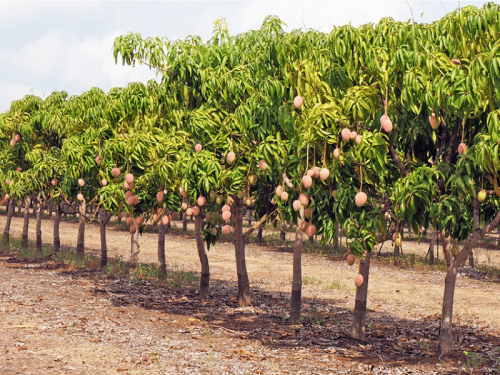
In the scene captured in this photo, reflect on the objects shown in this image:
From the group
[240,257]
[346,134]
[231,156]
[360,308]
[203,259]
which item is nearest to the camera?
[346,134]

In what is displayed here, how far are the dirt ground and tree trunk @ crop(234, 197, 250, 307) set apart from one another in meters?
0.35

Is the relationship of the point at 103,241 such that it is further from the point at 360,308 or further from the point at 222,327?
the point at 360,308

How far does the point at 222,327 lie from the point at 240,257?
236 cm

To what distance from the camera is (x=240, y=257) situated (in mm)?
13820

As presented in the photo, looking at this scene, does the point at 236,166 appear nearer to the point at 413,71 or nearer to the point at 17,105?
the point at 413,71

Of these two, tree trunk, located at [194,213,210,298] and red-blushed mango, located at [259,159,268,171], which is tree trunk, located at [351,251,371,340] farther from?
tree trunk, located at [194,213,210,298]

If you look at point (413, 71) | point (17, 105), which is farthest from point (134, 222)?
point (17, 105)

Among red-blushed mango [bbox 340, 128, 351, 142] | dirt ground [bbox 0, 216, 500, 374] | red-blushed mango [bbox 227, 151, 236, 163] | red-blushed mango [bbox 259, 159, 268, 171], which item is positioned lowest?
dirt ground [bbox 0, 216, 500, 374]

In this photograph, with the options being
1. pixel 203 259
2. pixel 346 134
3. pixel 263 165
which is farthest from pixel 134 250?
pixel 346 134

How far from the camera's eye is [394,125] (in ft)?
25.3

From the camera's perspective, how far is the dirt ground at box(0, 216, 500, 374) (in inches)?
359

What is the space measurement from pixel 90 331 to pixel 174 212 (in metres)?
2.91

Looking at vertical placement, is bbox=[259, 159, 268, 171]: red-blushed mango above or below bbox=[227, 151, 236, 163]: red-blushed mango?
below

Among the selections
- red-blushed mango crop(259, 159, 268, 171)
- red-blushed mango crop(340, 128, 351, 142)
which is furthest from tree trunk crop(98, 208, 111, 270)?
red-blushed mango crop(340, 128, 351, 142)
